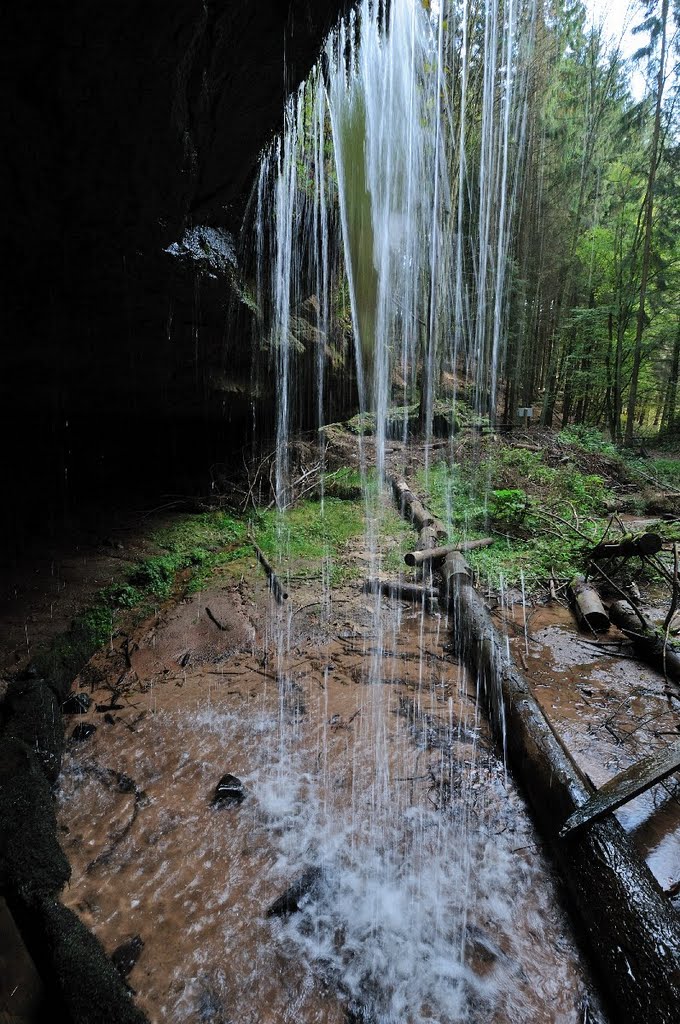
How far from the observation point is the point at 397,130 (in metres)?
9.59

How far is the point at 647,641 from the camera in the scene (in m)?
5.00

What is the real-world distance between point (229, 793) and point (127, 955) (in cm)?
106

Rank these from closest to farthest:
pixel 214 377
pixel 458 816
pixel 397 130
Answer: pixel 458 816 → pixel 214 377 → pixel 397 130

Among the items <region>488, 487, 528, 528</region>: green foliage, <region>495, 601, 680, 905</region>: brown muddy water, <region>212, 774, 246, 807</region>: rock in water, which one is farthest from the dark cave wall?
<region>495, 601, 680, 905</region>: brown muddy water

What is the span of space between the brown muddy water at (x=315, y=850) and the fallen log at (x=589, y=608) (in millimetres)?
1478

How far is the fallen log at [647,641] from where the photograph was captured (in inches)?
184

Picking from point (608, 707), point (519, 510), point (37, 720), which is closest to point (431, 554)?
point (519, 510)

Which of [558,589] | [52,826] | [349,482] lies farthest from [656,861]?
[349,482]

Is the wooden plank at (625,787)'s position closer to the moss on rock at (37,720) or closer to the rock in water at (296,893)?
the rock in water at (296,893)

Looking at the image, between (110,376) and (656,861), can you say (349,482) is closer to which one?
(110,376)

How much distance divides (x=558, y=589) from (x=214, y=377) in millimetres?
6928

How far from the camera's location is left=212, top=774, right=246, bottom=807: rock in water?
3.21m

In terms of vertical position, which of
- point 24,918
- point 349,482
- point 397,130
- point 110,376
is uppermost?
point 397,130

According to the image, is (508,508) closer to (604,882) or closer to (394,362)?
(604,882)
